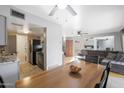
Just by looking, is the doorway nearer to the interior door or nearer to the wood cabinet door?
the interior door

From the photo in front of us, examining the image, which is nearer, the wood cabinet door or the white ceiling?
the white ceiling

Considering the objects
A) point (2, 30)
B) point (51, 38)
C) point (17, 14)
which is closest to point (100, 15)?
point (51, 38)

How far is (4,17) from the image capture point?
2.57 metres

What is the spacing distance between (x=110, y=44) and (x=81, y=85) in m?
5.88

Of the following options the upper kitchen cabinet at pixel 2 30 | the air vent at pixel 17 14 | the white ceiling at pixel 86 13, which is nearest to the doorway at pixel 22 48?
the white ceiling at pixel 86 13

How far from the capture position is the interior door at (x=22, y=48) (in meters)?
6.03

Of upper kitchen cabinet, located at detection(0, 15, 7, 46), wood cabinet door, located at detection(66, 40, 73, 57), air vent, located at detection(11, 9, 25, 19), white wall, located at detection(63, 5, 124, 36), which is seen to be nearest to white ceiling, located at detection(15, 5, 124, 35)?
white wall, located at detection(63, 5, 124, 36)

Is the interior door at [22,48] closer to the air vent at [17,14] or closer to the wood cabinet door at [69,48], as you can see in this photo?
the air vent at [17,14]

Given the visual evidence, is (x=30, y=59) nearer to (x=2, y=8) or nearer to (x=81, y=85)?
(x=2, y=8)

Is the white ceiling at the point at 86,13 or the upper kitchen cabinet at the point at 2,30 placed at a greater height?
the white ceiling at the point at 86,13

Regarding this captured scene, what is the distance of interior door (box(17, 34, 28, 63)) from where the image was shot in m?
6.03

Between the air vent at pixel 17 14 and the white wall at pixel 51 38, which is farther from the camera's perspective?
the white wall at pixel 51 38
